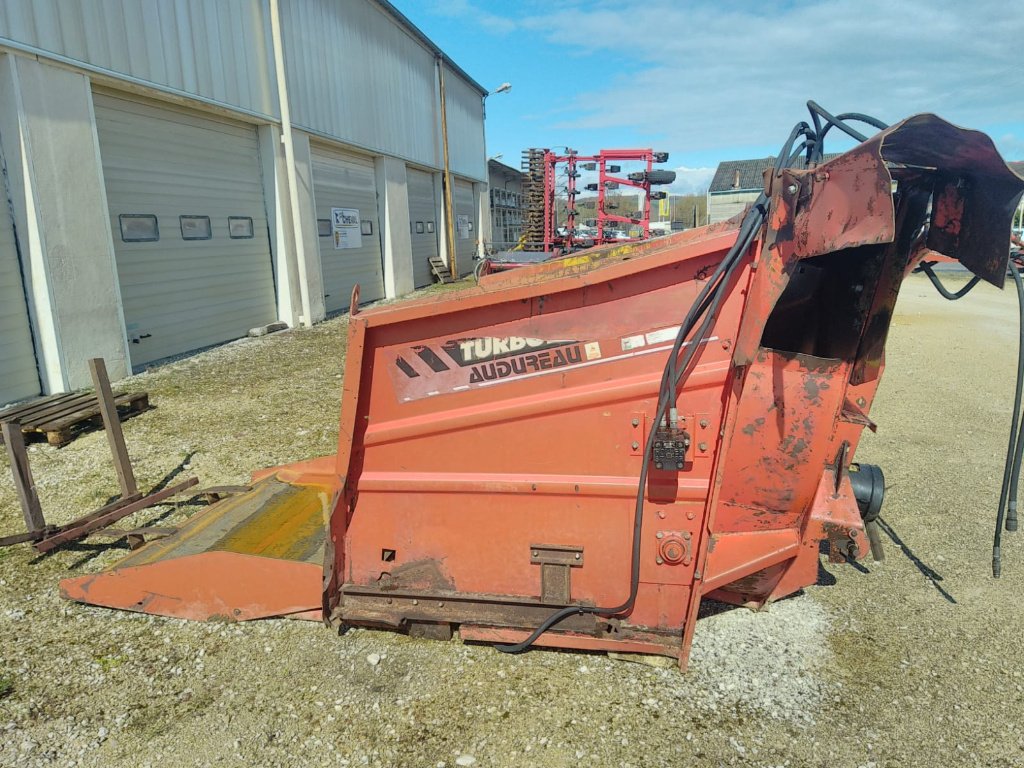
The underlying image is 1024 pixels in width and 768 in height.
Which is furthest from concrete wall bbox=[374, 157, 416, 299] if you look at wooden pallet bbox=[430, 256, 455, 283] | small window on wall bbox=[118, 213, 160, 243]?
small window on wall bbox=[118, 213, 160, 243]

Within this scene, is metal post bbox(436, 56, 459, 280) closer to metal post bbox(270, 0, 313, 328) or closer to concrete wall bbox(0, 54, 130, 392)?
metal post bbox(270, 0, 313, 328)

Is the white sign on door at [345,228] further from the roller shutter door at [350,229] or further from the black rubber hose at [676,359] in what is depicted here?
the black rubber hose at [676,359]

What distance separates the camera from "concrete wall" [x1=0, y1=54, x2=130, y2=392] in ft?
20.9

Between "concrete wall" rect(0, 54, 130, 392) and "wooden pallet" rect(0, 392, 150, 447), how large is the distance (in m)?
0.73

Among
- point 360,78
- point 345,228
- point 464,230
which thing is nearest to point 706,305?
point 345,228

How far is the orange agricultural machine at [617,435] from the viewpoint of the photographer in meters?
2.40

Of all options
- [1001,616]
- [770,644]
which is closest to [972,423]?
[1001,616]

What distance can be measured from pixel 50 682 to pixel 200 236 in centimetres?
782

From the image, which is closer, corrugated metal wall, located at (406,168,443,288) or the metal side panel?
the metal side panel

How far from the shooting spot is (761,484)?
2717 millimetres

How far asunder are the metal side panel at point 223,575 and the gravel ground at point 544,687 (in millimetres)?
92

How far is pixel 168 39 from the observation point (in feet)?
26.8

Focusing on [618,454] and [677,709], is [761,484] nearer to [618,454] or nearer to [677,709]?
[618,454]

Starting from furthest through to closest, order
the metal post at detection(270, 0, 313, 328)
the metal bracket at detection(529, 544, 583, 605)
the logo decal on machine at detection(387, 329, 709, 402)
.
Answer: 1. the metal post at detection(270, 0, 313, 328)
2. the metal bracket at detection(529, 544, 583, 605)
3. the logo decal on machine at detection(387, 329, 709, 402)
